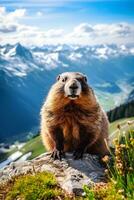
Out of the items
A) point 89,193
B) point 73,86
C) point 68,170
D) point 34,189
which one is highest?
point 73,86

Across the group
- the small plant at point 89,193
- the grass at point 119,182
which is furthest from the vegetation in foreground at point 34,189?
the small plant at point 89,193

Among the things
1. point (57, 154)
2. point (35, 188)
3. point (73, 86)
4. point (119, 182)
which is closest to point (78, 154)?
point (57, 154)

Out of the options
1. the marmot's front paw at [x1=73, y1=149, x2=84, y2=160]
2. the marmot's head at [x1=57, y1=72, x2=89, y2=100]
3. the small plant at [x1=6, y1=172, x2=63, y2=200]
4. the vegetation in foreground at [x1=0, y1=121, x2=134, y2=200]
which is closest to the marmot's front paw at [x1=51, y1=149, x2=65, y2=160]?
the marmot's front paw at [x1=73, y1=149, x2=84, y2=160]

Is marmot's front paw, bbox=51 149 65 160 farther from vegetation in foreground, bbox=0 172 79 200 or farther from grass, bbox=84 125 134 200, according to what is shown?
grass, bbox=84 125 134 200

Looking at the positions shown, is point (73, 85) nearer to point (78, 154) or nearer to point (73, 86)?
point (73, 86)

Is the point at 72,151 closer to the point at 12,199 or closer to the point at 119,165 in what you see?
the point at 12,199

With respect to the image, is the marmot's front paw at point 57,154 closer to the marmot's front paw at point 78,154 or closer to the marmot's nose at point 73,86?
the marmot's front paw at point 78,154
